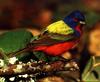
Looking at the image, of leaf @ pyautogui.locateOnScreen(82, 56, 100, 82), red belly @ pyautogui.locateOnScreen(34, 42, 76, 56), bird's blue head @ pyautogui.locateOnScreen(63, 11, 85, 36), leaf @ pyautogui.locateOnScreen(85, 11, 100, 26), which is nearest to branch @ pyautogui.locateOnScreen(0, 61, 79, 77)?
red belly @ pyautogui.locateOnScreen(34, 42, 76, 56)

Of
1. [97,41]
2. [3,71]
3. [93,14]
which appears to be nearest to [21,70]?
[3,71]

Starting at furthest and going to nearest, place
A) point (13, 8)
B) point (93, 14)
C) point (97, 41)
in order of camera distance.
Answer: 1. point (13, 8)
2. point (93, 14)
3. point (97, 41)

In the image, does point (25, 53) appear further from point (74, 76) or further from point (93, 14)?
point (93, 14)

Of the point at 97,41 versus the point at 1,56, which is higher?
the point at 97,41

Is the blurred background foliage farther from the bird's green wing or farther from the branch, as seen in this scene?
the branch

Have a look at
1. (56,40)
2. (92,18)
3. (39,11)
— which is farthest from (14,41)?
(39,11)

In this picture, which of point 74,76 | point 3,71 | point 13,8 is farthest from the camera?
point 13,8

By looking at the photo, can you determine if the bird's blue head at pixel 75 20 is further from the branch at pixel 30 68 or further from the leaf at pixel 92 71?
the leaf at pixel 92 71
